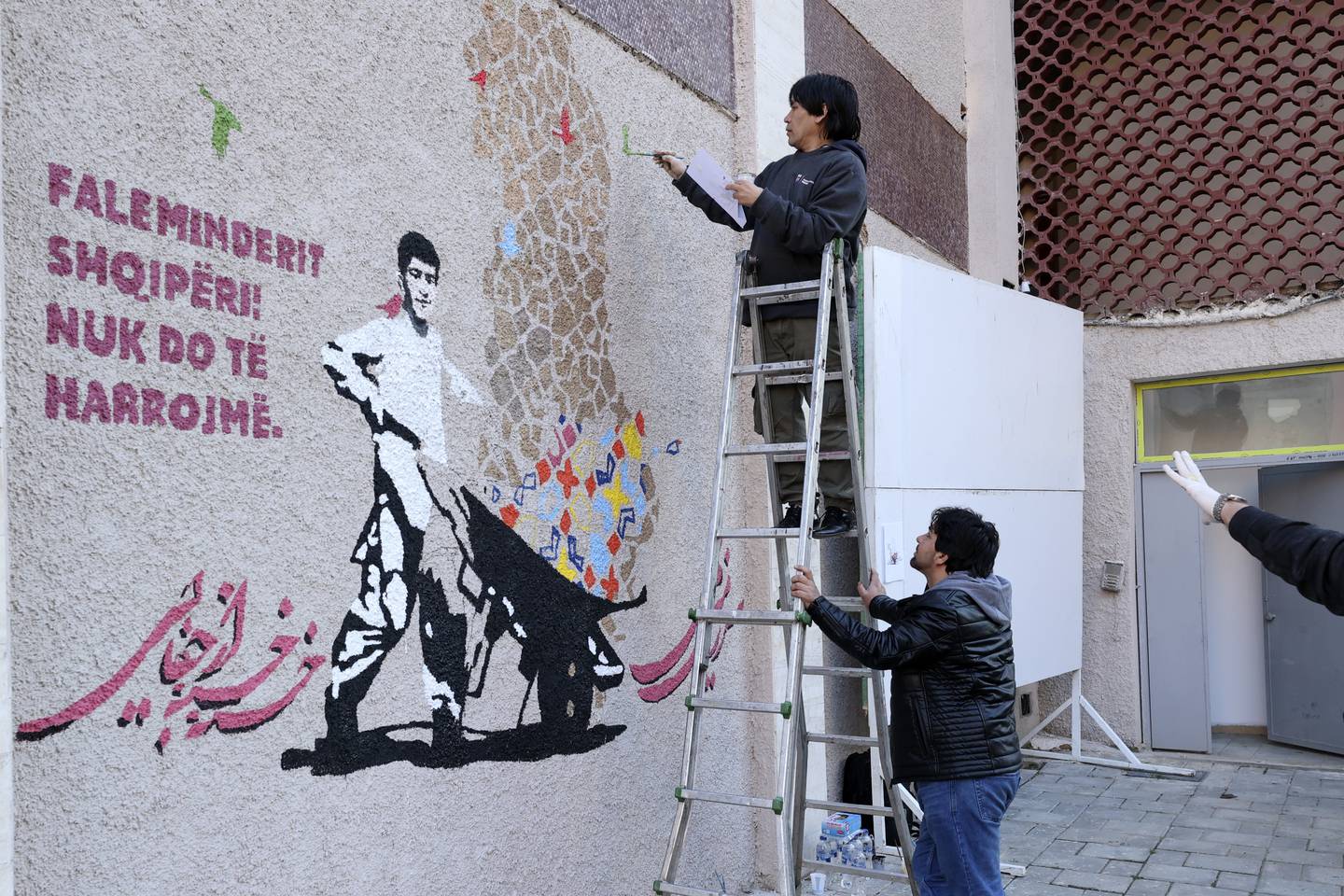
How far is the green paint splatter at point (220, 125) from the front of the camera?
2596mm

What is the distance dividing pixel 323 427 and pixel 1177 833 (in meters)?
4.97

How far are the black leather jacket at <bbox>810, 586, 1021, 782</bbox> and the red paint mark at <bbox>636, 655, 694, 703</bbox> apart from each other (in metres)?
0.84

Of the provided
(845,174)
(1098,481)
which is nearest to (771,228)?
(845,174)

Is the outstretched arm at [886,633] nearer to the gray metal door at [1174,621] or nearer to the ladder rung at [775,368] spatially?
the ladder rung at [775,368]

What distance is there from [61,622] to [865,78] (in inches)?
208

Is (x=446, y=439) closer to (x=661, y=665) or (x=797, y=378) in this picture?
(x=797, y=378)

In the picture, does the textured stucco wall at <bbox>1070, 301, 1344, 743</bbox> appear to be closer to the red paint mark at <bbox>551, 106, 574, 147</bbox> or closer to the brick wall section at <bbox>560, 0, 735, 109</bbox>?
the brick wall section at <bbox>560, 0, 735, 109</bbox>

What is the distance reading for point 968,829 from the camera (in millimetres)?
3152

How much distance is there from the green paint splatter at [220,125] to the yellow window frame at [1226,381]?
704cm

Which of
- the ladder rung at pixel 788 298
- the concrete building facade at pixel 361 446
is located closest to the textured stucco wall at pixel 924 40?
the concrete building facade at pixel 361 446

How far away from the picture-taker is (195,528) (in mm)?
2502

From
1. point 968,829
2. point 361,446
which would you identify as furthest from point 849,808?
point 361,446

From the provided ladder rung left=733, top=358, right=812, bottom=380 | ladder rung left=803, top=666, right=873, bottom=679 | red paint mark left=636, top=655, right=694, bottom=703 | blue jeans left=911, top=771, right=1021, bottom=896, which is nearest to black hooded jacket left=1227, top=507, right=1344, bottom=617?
blue jeans left=911, top=771, right=1021, bottom=896

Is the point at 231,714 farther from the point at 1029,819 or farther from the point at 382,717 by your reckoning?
the point at 1029,819
